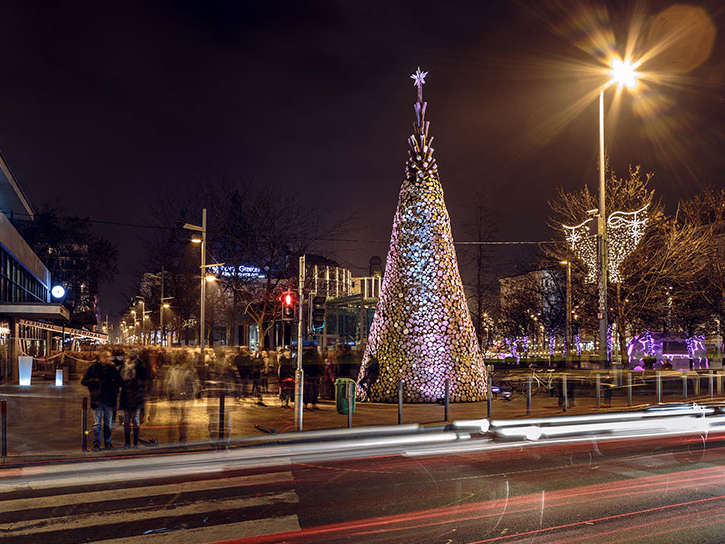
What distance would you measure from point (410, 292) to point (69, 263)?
45.8 metres

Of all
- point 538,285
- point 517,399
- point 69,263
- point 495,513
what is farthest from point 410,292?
point 69,263

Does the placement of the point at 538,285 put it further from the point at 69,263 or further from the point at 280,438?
the point at 69,263

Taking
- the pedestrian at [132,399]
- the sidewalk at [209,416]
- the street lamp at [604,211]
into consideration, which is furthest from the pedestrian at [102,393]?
the street lamp at [604,211]

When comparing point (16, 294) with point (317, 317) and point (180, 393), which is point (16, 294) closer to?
point (180, 393)

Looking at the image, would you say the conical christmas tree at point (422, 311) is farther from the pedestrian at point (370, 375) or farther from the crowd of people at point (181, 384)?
the crowd of people at point (181, 384)

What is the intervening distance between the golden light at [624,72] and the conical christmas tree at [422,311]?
583 cm

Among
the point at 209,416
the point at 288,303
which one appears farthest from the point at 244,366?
the point at 288,303

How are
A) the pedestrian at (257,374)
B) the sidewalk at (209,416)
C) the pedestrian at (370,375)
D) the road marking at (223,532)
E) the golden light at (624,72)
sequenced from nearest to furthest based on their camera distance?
the road marking at (223,532), the sidewalk at (209,416), the golden light at (624,72), the pedestrian at (370,375), the pedestrian at (257,374)

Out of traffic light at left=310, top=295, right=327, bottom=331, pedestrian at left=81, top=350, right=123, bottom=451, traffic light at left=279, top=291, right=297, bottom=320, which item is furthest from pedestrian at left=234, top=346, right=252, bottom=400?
pedestrian at left=81, top=350, right=123, bottom=451

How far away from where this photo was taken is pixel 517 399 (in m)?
21.3

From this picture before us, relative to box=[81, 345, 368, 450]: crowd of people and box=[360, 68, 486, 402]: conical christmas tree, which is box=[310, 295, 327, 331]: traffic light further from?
box=[360, 68, 486, 402]: conical christmas tree

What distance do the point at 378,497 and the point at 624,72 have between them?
1606 cm

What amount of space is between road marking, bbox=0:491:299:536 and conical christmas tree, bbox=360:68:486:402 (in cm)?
1106

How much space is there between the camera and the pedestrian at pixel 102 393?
11602mm
